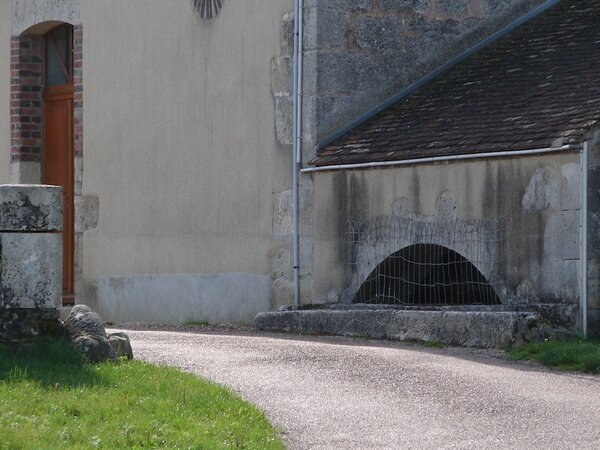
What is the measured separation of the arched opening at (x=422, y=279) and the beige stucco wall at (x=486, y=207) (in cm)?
19

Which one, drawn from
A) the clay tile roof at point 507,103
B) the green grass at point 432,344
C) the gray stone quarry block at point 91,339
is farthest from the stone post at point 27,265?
the clay tile roof at point 507,103

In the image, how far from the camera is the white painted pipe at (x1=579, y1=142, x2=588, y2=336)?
34.2 ft

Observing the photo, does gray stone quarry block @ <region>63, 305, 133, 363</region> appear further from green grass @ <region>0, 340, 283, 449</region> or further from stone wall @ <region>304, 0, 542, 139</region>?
stone wall @ <region>304, 0, 542, 139</region>

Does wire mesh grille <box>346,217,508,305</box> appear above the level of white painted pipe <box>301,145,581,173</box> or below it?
below

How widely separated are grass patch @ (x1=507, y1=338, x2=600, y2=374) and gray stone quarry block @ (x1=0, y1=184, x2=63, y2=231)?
3.59 metres

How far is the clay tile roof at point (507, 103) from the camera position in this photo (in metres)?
11.1

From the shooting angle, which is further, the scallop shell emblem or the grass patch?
the scallop shell emblem

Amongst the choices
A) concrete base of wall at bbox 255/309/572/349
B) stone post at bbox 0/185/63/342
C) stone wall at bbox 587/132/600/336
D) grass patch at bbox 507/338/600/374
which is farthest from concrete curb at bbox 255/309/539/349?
stone post at bbox 0/185/63/342

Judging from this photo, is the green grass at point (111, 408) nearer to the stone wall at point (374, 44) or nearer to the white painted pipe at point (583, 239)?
the white painted pipe at point (583, 239)

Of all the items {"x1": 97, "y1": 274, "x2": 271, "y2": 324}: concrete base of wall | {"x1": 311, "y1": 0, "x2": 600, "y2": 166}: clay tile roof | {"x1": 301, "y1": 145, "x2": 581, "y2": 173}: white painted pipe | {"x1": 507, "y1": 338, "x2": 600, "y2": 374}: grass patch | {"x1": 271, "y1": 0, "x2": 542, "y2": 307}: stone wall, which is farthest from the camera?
{"x1": 97, "y1": 274, "x2": 271, "y2": 324}: concrete base of wall

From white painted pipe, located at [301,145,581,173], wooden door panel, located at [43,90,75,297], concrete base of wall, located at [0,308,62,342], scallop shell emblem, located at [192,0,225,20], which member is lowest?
concrete base of wall, located at [0,308,62,342]

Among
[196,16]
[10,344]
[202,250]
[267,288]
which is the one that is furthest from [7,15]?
[10,344]

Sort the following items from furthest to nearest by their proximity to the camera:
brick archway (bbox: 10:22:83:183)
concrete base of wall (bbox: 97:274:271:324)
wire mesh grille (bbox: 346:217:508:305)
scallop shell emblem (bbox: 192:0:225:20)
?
brick archway (bbox: 10:22:83:183)
scallop shell emblem (bbox: 192:0:225:20)
concrete base of wall (bbox: 97:274:271:324)
wire mesh grille (bbox: 346:217:508:305)

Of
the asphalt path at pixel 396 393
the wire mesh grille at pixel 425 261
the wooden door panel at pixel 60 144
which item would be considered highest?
the wooden door panel at pixel 60 144
